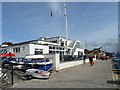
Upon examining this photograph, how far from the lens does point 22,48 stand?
36.2 meters

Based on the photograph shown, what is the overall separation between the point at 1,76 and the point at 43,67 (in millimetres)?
7312

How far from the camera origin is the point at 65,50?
4653cm

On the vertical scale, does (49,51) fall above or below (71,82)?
above

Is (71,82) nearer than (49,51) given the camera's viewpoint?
Yes

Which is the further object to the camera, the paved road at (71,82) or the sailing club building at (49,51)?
Result: the sailing club building at (49,51)

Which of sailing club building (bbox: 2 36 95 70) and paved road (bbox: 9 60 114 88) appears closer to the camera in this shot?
paved road (bbox: 9 60 114 88)

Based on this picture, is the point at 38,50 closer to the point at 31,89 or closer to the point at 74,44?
the point at 74,44

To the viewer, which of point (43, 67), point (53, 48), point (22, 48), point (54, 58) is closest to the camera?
point (43, 67)

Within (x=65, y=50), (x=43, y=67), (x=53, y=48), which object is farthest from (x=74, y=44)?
(x=43, y=67)

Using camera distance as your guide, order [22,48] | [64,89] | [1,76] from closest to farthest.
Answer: [64,89]
[1,76]
[22,48]

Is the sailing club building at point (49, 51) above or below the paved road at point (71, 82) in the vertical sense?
above

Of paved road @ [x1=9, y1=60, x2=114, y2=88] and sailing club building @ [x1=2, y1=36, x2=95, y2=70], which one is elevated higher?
sailing club building @ [x1=2, y1=36, x2=95, y2=70]

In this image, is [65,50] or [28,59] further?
[65,50]

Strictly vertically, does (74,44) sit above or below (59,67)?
above
